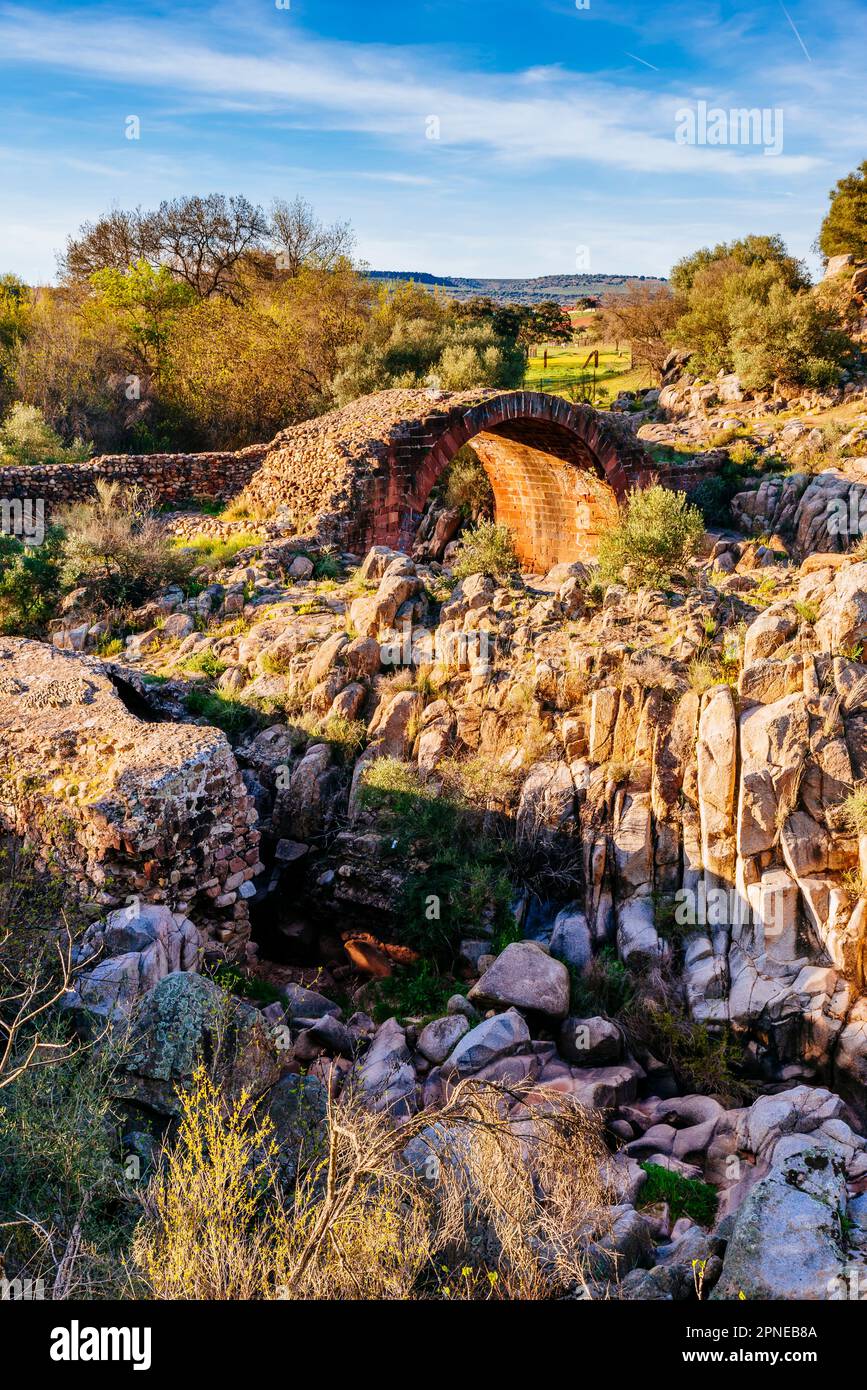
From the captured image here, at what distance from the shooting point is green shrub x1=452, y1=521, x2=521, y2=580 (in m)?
13.1

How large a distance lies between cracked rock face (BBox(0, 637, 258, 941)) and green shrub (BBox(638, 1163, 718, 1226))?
3.95m

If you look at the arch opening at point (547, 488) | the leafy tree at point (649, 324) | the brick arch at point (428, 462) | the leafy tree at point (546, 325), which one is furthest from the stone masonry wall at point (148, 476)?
the leafy tree at point (546, 325)

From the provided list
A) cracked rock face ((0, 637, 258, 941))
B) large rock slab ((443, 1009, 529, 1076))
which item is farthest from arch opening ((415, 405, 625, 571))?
large rock slab ((443, 1009, 529, 1076))

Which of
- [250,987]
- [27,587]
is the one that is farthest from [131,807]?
[27,587]

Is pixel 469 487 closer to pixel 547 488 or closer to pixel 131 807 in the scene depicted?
pixel 547 488

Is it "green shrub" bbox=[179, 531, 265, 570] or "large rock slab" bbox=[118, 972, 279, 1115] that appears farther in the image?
"green shrub" bbox=[179, 531, 265, 570]

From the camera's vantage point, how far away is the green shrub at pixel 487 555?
1313 centimetres

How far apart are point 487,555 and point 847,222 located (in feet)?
102

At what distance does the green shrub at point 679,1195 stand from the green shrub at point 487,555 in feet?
27.2

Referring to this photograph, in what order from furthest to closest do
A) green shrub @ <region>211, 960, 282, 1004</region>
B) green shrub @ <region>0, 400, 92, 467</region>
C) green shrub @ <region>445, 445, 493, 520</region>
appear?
green shrub @ <region>445, 445, 493, 520</region>
green shrub @ <region>0, 400, 92, 467</region>
green shrub @ <region>211, 960, 282, 1004</region>

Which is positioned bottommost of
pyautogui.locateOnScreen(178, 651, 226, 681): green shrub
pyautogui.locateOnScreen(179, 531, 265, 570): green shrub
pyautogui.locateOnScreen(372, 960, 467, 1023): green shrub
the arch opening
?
pyautogui.locateOnScreen(372, 960, 467, 1023): green shrub

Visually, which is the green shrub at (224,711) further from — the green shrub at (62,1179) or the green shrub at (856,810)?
the green shrub at (856,810)

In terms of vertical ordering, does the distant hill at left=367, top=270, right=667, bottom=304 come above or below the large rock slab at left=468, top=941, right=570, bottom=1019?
above

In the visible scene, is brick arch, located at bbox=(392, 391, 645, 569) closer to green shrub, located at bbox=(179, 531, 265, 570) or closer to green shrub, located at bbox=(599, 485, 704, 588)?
green shrub, located at bbox=(179, 531, 265, 570)
